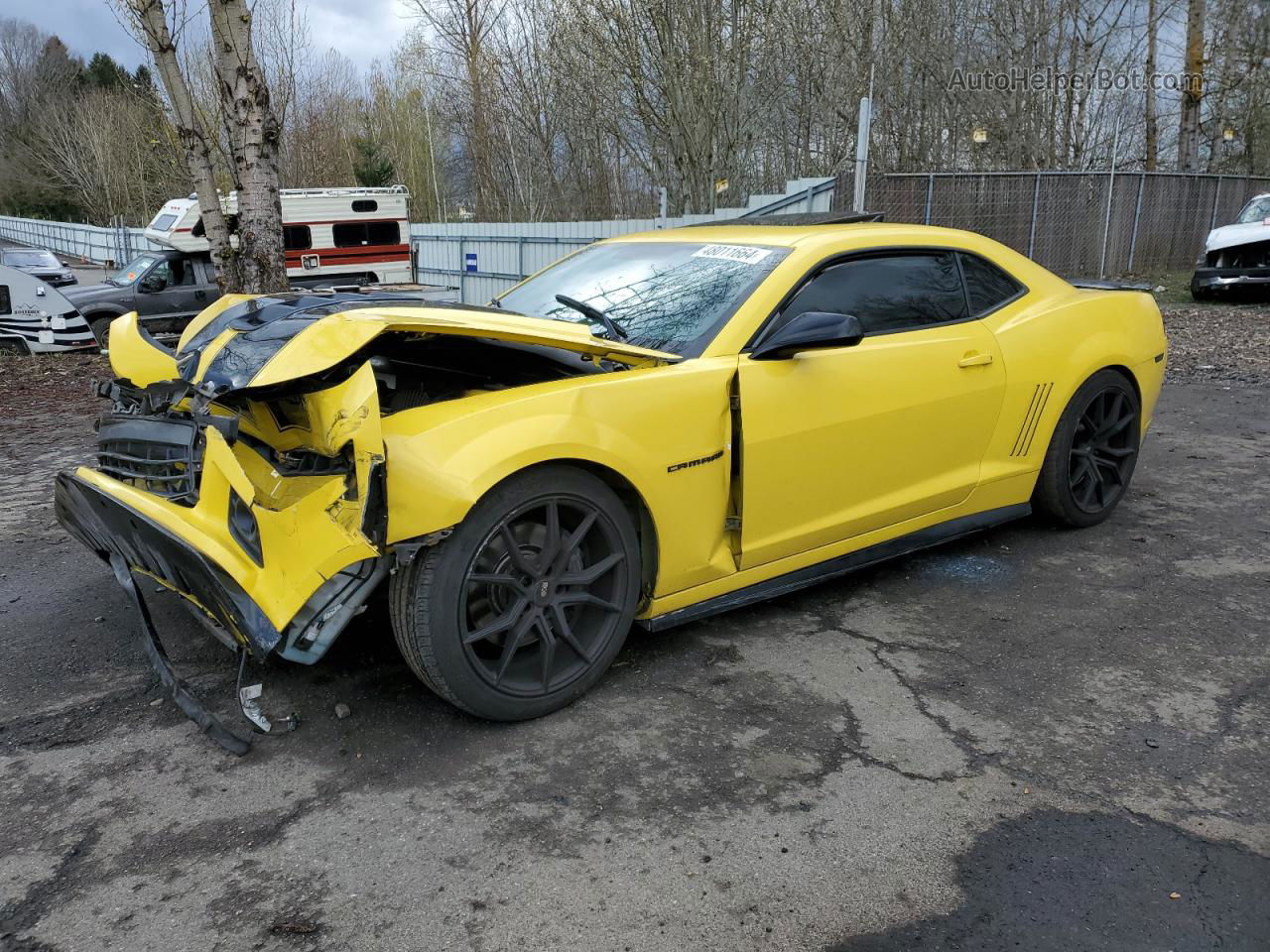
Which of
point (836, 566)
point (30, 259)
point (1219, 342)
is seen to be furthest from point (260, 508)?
point (30, 259)

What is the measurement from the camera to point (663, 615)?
10.6 feet

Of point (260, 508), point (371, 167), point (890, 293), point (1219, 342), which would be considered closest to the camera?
point (260, 508)

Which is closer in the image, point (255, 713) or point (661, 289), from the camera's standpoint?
point (255, 713)

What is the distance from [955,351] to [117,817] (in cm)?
335

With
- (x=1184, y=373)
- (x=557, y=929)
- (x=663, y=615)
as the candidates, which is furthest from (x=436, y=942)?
(x=1184, y=373)

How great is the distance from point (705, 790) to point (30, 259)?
22.0 m

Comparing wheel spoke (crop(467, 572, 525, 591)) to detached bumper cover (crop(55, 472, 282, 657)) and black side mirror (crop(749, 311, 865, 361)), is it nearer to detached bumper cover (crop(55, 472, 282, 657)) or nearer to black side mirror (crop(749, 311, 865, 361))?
detached bumper cover (crop(55, 472, 282, 657))

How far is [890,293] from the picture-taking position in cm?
386

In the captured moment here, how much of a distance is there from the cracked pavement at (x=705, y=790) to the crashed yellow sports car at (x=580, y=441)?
0.79ft

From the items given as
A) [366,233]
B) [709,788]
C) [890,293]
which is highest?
[366,233]

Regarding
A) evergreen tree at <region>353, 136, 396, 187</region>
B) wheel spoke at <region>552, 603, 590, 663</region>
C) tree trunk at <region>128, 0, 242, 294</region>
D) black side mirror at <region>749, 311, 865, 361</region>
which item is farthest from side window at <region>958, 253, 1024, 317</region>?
evergreen tree at <region>353, 136, 396, 187</region>

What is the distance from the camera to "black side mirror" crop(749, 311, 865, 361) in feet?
10.3

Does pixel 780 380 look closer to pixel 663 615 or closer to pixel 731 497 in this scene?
pixel 731 497

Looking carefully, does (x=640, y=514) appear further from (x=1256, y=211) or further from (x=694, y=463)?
(x=1256, y=211)
